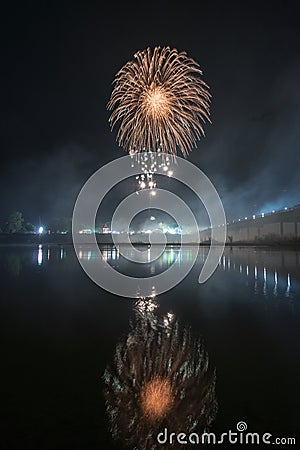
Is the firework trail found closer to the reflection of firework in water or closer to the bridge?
the reflection of firework in water

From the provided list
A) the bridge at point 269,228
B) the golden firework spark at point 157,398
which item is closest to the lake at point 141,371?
the golden firework spark at point 157,398

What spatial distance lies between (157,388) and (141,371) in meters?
0.54

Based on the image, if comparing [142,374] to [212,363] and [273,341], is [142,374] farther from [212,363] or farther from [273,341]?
[273,341]

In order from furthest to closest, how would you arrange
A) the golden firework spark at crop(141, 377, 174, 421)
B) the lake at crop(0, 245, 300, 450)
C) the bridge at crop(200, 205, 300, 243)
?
the bridge at crop(200, 205, 300, 243)
the golden firework spark at crop(141, 377, 174, 421)
the lake at crop(0, 245, 300, 450)

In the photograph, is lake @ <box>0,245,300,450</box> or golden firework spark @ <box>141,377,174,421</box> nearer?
lake @ <box>0,245,300,450</box>

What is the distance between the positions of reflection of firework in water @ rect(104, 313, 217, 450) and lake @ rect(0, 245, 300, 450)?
1 cm

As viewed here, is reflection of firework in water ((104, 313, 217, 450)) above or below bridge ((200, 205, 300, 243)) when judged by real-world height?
below

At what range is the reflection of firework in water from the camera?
9.86ft

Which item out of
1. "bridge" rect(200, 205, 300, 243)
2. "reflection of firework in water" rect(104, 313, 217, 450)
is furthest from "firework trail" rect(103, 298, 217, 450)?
"bridge" rect(200, 205, 300, 243)

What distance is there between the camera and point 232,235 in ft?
228

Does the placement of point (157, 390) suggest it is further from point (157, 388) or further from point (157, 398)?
point (157, 398)

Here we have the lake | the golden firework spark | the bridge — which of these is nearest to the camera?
the lake

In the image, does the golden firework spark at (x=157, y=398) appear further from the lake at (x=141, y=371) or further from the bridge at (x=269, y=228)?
the bridge at (x=269, y=228)

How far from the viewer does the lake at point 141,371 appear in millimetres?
2998
